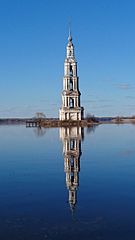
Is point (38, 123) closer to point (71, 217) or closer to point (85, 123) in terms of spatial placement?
point (85, 123)

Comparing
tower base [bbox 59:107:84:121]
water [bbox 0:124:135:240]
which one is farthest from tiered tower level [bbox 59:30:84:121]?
water [bbox 0:124:135:240]

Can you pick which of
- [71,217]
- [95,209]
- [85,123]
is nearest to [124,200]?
[95,209]

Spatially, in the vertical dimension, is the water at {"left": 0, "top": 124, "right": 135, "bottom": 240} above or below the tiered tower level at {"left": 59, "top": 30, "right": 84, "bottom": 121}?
below

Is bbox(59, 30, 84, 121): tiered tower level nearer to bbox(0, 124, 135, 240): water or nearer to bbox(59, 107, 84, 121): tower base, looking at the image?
bbox(59, 107, 84, 121): tower base

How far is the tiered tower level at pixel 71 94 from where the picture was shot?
109 metres

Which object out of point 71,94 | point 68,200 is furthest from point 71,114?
point 68,200

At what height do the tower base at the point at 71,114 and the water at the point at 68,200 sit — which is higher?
the tower base at the point at 71,114

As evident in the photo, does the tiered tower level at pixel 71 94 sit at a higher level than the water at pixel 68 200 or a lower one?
higher

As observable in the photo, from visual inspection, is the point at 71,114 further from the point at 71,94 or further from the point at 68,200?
the point at 68,200

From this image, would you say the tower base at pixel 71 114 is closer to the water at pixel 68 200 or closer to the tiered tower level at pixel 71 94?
the tiered tower level at pixel 71 94

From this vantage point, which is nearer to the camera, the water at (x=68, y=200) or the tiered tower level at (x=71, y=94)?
the water at (x=68, y=200)

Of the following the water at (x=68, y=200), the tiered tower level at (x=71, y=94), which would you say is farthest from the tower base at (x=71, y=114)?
the water at (x=68, y=200)

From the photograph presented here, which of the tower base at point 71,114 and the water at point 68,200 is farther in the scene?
the tower base at point 71,114

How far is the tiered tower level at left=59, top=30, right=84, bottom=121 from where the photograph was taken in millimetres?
108906
